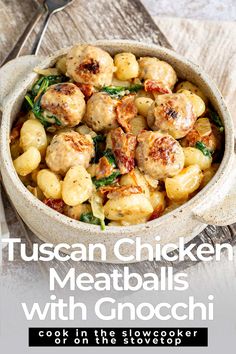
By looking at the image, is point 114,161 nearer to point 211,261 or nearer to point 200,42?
point 211,261

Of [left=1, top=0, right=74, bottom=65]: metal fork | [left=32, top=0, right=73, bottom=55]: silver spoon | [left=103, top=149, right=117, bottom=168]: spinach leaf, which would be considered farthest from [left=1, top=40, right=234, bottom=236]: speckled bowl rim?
[left=32, top=0, right=73, bottom=55]: silver spoon

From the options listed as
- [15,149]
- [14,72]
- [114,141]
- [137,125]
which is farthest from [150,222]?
[14,72]

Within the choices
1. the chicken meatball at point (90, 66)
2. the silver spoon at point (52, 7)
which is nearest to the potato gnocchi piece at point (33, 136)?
the chicken meatball at point (90, 66)

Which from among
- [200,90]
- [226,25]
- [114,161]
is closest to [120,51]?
[200,90]

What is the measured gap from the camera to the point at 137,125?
3.91 metres

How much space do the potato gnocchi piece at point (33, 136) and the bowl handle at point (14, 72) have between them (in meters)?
0.38

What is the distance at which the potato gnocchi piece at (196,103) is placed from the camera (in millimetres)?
3969

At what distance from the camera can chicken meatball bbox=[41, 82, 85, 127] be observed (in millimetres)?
3834

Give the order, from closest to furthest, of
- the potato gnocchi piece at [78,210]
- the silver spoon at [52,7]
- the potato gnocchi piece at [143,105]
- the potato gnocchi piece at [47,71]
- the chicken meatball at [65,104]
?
the potato gnocchi piece at [78,210], the chicken meatball at [65,104], the potato gnocchi piece at [143,105], the potato gnocchi piece at [47,71], the silver spoon at [52,7]

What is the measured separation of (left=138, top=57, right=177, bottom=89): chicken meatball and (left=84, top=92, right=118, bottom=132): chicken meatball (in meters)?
0.33

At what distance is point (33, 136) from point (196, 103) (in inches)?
34.9

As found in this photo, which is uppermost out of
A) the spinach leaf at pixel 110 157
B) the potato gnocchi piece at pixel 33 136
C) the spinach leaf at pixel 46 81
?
the spinach leaf at pixel 46 81

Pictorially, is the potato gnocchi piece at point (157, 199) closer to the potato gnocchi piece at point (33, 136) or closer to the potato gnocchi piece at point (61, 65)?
the potato gnocchi piece at point (33, 136)

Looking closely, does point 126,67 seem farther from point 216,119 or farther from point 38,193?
point 38,193
